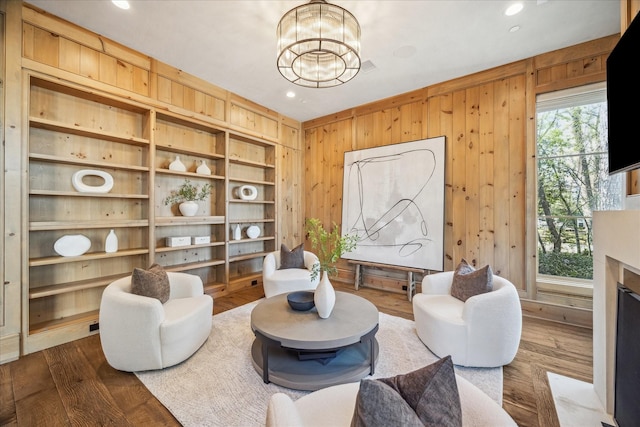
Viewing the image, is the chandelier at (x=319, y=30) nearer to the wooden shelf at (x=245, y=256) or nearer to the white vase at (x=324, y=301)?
the white vase at (x=324, y=301)

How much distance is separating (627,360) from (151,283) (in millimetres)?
3308

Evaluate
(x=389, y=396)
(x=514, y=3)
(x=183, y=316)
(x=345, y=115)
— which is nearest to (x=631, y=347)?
(x=389, y=396)

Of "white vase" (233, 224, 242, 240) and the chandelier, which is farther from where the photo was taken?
"white vase" (233, 224, 242, 240)

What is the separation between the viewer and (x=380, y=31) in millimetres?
2592

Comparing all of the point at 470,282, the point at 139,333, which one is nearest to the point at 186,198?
the point at 139,333

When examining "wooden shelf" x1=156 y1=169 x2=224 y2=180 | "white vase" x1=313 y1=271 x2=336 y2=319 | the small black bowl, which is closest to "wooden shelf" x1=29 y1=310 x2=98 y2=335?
"wooden shelf" x1=156 y1=169 x2=224 y2=180

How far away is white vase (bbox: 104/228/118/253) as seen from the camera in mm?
2840

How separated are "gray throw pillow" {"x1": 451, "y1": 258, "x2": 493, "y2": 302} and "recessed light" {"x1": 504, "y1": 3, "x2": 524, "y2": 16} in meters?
2.35

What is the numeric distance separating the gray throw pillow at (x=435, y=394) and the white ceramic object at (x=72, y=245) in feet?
10.7

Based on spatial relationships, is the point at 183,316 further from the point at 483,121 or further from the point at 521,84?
the point at 521,84

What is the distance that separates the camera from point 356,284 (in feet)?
14.1

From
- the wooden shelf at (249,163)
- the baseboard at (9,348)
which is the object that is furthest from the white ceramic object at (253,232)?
the baseboard at (9,348)

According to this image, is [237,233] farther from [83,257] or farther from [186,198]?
[83,257]

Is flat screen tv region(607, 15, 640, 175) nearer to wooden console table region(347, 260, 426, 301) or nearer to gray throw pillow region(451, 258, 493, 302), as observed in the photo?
gray throw pillow region(451, 258, 493, 302)
